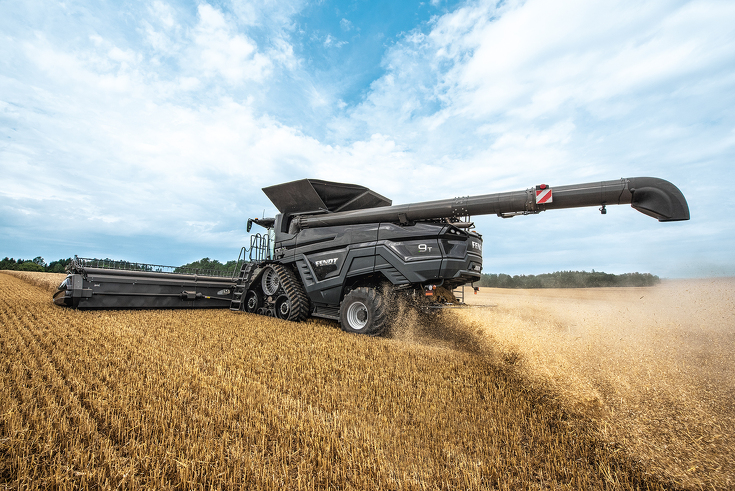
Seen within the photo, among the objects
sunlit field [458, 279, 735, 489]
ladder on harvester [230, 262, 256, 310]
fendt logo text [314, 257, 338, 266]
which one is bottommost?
sunlit field [458, 279, 735, 489]

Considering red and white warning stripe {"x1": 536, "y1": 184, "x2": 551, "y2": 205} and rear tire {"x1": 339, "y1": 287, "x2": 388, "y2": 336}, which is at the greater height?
red and white warning stripe {"x1": 536, "y1": 184, "x2": 551, "y2": 205}

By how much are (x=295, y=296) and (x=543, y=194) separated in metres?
5.41

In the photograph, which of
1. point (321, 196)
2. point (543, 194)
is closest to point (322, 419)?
point (543, 194)

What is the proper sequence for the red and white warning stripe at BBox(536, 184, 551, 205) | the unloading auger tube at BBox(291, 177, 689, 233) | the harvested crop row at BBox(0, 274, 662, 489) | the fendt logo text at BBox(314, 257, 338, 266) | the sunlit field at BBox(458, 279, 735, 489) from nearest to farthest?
the harvested crop row at BBox(0, 274, 662, 489)
the sunlit field at BBox(458, 279, 735, 489)
the unloading auger tube at BBox(291, 177, 689, 233)
the red and white warning stripe at BBox(536, 184, 551, 205)
the fendt logo text at BBox(314, 257, 338, 266)

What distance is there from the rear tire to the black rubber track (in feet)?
4.47

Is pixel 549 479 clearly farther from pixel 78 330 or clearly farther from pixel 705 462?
pixel 78 330

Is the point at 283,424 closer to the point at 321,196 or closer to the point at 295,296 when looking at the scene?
the point at 295,296

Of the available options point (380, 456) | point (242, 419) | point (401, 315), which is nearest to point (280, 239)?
point (401, 315)

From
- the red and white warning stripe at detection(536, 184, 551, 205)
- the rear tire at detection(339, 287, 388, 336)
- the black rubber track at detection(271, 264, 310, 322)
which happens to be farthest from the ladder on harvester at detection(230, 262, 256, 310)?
the red and white warning stripe at detection(536, 184, 551, 205)

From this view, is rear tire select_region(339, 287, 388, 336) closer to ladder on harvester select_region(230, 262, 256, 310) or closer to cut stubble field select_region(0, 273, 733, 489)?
cut stubble field select_region(0, 273, 733, 489)

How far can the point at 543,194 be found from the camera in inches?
219

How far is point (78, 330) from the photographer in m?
6.23

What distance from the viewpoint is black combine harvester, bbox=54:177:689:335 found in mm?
5578

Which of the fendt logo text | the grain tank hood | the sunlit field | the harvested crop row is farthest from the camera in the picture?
the grain tank hood
